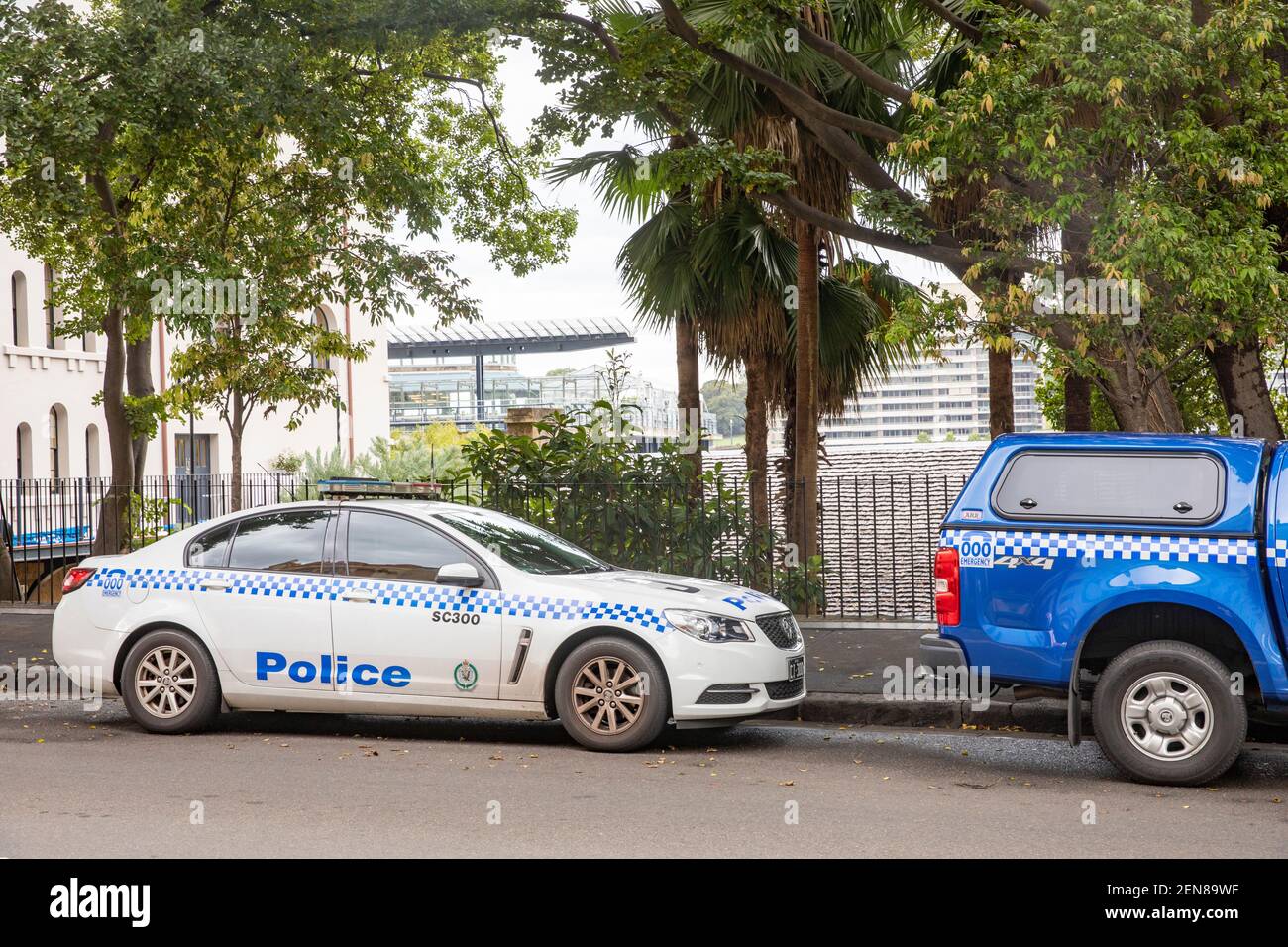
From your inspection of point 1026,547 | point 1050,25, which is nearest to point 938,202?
point 1050,25

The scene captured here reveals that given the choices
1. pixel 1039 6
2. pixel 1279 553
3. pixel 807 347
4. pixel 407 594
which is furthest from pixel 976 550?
pixel 807 347

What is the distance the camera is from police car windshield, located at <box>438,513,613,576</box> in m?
8.77

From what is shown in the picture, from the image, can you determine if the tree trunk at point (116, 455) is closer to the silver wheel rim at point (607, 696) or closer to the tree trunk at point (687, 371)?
the tree trunk at point (687, 371)

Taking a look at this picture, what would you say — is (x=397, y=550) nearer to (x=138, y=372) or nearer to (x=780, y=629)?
(x=780, y=629)

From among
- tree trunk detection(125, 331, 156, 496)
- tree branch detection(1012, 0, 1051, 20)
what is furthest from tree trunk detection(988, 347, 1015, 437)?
tree trunk detection(125, 331, 156, 496)

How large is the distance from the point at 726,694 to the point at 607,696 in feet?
2.34

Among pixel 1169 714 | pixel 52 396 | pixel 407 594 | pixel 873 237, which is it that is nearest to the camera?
pixel 1169 714

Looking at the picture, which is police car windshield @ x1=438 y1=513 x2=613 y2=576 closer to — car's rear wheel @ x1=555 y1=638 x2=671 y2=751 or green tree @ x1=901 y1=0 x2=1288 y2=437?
car's rear wheel @ x1=555 y1=638 x2=671 y2=751

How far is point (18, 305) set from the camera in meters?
34.8

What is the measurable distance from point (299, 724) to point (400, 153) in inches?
335

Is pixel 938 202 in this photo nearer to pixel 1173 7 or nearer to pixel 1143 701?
pixel 1173 7

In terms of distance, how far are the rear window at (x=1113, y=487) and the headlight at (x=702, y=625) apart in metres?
1.76

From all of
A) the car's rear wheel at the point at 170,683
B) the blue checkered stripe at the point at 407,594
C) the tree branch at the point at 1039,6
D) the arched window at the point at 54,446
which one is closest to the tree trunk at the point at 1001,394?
the tree branch at the point at 1039,6

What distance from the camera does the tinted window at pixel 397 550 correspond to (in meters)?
8.63
